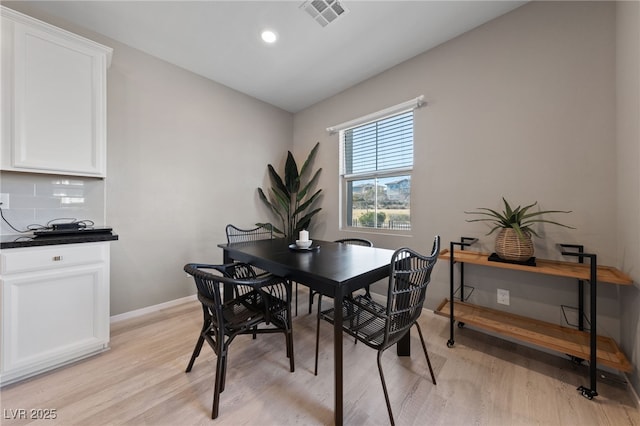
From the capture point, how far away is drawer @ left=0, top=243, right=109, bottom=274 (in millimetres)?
1496

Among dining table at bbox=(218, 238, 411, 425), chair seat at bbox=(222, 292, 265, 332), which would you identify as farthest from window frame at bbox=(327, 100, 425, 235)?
chair seat at bbox=(222, 292, 265, 332)

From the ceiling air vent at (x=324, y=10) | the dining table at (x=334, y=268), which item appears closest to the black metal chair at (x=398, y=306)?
the dining table at (x=334, y=268)

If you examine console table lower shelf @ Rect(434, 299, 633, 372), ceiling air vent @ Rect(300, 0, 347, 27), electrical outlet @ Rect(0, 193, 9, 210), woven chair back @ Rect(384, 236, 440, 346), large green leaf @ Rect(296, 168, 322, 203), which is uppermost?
ceiling air vent @ Rect(300, 0, 347, 27)

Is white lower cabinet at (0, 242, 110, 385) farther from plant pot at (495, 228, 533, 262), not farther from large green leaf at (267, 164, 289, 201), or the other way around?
plant pot at (495, 228, 533, 262)

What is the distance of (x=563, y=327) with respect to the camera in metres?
1.77

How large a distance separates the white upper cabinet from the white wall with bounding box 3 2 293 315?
1.34ft

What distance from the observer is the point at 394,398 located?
1.43 meters

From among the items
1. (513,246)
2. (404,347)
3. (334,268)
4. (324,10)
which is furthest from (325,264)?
(324,10)

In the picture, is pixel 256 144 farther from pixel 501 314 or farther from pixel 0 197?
pixel 501 314

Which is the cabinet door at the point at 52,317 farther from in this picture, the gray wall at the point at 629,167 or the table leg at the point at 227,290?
the gray wall at the point at 629,167

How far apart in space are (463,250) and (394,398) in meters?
1.48

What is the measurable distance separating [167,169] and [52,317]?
1.67 m

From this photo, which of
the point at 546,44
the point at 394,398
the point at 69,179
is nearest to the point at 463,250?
the point at 394,398

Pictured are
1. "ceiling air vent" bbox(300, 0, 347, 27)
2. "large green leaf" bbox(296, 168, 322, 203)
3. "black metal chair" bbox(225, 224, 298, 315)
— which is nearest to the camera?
"ceiling air vent" bbox(300, 0, 347, 27)
